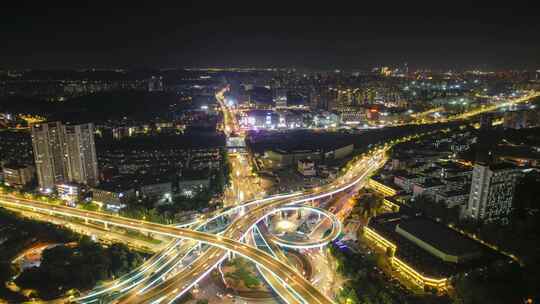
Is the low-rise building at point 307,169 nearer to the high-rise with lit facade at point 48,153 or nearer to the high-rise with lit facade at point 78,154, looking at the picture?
the high-rise with lit facade at point 78,154

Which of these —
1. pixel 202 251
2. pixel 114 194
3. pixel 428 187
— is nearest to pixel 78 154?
pixel 114 194

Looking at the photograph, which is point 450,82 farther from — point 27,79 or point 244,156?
point 27,79

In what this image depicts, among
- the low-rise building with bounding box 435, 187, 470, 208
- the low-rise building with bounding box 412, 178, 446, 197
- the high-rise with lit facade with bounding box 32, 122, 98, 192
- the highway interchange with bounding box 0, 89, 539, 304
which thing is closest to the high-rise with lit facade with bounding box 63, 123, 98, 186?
the high-rise with lit facade with bounding box 32, 122, 98, 192

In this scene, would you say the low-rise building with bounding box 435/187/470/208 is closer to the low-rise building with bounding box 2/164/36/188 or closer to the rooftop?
the rooftop

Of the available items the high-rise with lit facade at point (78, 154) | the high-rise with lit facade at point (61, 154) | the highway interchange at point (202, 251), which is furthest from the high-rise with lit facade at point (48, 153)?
the highway interchange at point (202, 251)

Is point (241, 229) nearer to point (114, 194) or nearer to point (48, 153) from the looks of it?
point (114, 194)
